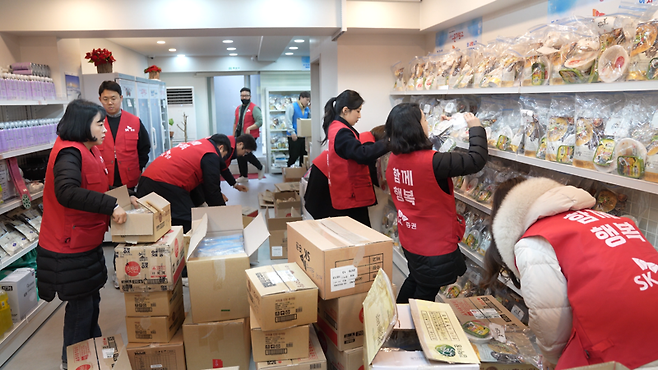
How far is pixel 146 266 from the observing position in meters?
2.21

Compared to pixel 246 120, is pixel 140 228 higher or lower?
lower

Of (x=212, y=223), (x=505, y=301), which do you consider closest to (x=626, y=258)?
(x=505, y=301)

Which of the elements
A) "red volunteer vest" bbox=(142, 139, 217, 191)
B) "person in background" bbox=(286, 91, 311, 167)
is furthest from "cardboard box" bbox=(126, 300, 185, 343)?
"person in background" bbox=(286, 91, 311, 167)

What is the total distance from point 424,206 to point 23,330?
2755 millimetres

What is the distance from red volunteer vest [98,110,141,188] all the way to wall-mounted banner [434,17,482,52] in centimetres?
281

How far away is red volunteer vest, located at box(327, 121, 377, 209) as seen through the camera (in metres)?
3.14

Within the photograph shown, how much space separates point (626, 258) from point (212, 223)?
2.17 meters

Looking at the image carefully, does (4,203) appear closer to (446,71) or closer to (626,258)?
(446,71)

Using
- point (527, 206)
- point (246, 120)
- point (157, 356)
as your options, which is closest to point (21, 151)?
point (157, 356)

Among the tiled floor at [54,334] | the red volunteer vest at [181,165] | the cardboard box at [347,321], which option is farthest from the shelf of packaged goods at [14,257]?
the cardboard box at [347,321]

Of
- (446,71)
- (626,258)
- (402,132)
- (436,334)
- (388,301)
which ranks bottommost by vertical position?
(436,334)

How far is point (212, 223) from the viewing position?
2705 mm

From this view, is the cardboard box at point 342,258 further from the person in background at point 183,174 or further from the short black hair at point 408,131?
the person in background at point 183,174

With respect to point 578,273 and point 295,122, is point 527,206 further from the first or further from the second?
point 295,122
